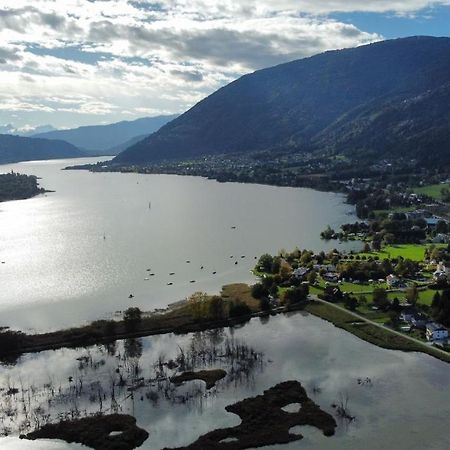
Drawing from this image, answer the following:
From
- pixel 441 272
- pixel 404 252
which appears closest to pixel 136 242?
pixel 404 252

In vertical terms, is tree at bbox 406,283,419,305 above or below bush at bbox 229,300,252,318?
above

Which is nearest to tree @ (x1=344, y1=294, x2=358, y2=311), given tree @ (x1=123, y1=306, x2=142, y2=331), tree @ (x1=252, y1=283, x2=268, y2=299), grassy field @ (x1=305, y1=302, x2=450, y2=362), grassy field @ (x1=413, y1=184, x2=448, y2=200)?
grassy field @ (x1=305, y1=302, x2=450, y2=362)

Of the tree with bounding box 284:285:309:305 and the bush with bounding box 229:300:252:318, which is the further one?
the tree with bounding box 284:285:309:305

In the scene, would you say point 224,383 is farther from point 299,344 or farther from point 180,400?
point 299,344

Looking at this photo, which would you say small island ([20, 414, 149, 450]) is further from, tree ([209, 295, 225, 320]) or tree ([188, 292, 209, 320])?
tree ([209, 295, 225, 320])

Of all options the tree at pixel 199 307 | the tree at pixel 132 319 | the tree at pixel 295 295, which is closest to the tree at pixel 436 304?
the tree at pixel 295 295

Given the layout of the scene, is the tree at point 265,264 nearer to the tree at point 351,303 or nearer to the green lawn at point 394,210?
the tree at point 351,303

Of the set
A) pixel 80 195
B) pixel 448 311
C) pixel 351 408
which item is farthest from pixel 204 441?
pixel 80 195
